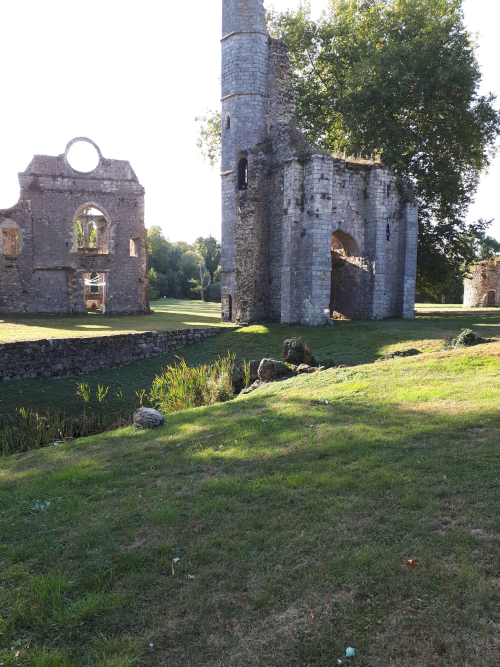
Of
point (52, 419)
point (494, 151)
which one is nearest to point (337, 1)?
point (494, 151)

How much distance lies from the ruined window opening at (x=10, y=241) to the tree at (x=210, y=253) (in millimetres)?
38333

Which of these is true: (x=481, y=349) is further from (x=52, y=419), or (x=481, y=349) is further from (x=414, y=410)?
(x=52, y=419)

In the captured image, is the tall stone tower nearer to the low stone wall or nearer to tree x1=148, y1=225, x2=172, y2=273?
the low stone wall

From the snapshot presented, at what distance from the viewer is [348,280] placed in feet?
70.4

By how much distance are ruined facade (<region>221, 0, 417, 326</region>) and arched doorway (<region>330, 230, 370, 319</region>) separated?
5 cm

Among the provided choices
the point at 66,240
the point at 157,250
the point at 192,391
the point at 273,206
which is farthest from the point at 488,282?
the point at 157,250

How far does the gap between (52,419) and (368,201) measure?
15.4m

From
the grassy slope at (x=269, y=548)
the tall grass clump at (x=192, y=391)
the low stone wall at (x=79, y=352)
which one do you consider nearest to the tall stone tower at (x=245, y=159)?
the low stone wall at (x=79, y=352)

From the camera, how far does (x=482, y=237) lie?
24.4m

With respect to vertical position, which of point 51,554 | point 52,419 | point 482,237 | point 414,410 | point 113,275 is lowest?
point 52,419

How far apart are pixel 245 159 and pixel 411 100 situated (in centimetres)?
871

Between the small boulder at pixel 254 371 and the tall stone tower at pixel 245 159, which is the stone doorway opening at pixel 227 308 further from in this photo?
the small boulder at pixel 254 371

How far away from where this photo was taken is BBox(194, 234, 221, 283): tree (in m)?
65.9

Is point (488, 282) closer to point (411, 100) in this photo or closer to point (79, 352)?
point (411, 100)
